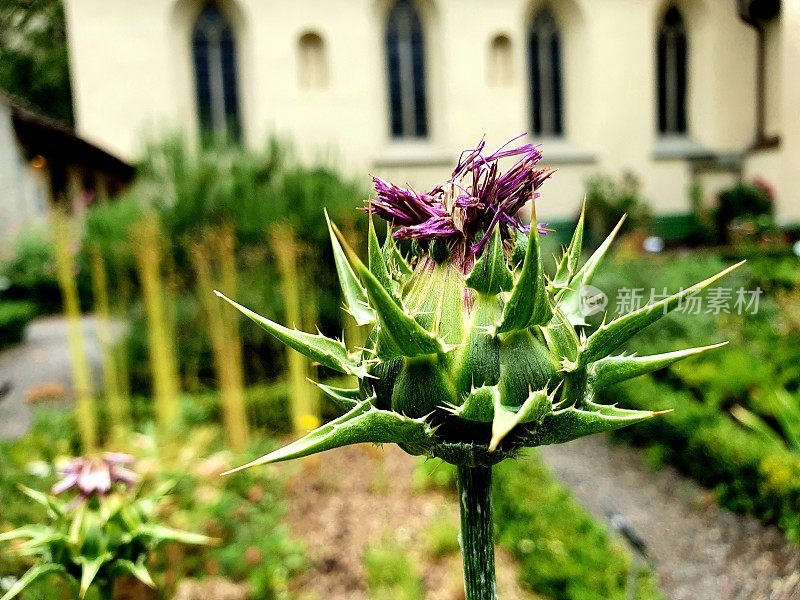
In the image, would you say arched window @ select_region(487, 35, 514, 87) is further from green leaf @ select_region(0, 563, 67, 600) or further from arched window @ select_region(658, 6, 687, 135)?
green leaf @ select_region(0, 563, 67, 600)

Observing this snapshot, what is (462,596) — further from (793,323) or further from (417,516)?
(793,323)

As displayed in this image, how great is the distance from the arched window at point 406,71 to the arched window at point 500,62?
1608 mm

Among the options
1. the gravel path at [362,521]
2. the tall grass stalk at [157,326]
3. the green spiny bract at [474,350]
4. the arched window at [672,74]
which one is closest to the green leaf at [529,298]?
the green spiny bract at [474,350]

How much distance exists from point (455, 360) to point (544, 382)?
12 centimetres

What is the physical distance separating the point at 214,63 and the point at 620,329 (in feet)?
50.1

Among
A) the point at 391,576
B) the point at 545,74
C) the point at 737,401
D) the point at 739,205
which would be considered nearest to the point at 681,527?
the point at 737,401

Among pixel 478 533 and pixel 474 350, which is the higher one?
pixel 474 350

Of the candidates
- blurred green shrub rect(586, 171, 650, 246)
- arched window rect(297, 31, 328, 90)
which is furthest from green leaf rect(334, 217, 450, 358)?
arched window rect(297, 31, 328, 90)

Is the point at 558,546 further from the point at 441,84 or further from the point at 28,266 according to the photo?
the point at 441,84

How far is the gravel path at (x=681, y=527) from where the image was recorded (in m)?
2.94

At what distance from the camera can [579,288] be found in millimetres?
922

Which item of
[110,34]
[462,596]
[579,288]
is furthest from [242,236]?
[110,34]

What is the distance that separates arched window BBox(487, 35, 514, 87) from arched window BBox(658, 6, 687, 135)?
12.8 feet

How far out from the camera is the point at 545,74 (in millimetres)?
15406
